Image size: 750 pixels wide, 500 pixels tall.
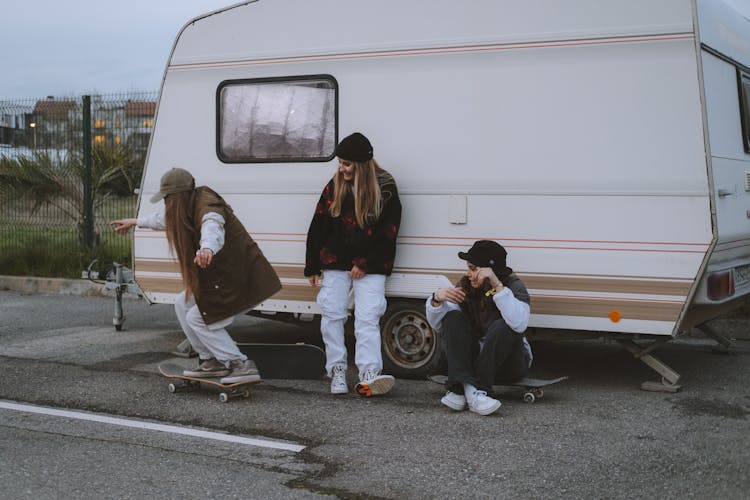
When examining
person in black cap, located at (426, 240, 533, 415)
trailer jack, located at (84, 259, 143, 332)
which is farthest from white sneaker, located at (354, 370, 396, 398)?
trailer jack, located at (84, 259, 143, 332)

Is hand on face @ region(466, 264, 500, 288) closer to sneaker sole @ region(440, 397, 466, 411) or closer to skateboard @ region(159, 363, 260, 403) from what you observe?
sneaker sole @ region(440, 397, 466, 411)

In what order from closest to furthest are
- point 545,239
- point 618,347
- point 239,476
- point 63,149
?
point 239,476 < point 545,239 < point 618,347 < point 63,149

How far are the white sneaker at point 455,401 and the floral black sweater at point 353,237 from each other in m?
1.12

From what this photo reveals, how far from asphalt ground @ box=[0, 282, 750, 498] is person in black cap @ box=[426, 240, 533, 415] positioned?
0.58ft

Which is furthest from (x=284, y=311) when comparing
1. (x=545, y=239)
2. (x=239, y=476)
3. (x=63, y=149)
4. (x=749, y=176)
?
(x=63, y=149)

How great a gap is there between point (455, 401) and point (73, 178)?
869cm

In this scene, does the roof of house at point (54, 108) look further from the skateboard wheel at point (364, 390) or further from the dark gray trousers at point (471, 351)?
the dark gray trousers at point (471, 351)

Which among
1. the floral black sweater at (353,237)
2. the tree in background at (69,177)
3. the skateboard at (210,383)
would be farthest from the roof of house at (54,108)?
the floral black sweater at (353,237)

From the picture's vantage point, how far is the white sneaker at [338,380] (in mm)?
6565

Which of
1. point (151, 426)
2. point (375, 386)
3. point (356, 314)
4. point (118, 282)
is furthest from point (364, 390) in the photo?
point (118, 282)

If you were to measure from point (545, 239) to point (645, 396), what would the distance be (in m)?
1.30

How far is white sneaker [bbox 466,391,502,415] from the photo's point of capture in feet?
19.3

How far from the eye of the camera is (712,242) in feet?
20.2

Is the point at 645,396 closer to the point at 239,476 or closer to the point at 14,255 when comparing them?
the point at 239,476
